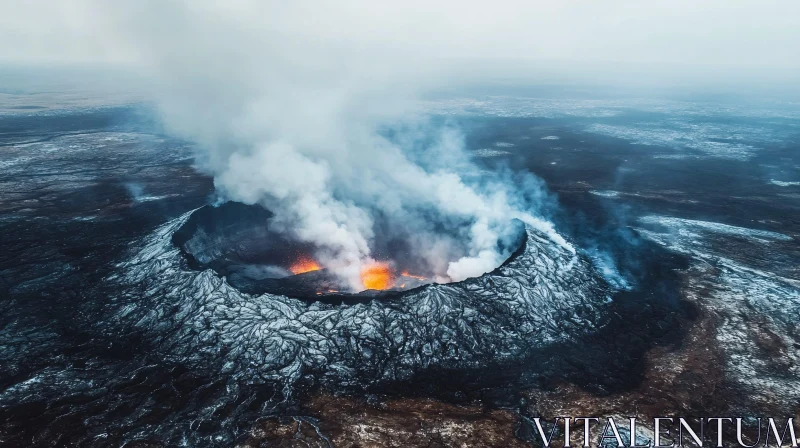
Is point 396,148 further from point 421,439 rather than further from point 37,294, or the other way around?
point 421,439

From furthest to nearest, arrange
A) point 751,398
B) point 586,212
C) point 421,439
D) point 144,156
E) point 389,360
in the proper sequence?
1. point 144,156
2. point 586,212
3. point 389,360
4. point 751,398
5. point 421,439

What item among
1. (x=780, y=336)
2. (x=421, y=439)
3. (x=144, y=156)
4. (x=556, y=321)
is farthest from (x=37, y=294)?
(x=144, y=156)

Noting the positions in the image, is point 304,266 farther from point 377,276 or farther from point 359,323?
point 359,323

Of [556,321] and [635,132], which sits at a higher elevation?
[635,132]

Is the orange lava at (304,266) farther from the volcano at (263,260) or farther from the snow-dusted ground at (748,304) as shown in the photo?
the snow-dusted ground at (748,304)

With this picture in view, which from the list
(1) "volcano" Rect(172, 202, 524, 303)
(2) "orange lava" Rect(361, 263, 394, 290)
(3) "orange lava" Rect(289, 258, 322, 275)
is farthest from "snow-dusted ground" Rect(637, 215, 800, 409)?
(3) "orange lava" Rect(289, 258, 322, 275)

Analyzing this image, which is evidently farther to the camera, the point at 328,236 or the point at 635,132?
the point at 635,132

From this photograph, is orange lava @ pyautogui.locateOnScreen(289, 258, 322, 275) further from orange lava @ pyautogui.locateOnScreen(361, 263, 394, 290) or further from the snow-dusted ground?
the snow-dusted ground

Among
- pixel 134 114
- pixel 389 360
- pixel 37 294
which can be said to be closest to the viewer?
pixel 389 360
